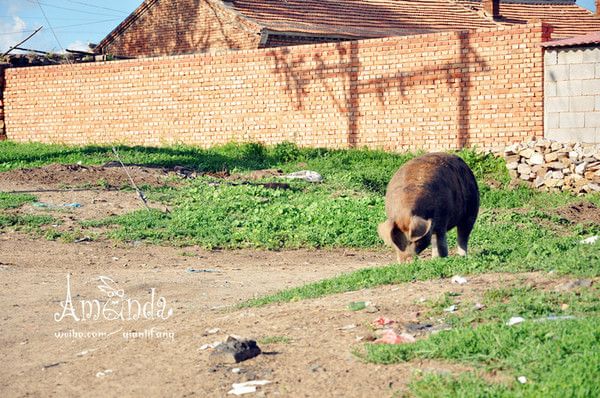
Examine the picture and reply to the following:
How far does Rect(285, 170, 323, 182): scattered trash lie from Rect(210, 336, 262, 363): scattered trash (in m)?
10.7

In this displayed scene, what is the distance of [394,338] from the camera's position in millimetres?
6426

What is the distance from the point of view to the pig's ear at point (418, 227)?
8.66 metres

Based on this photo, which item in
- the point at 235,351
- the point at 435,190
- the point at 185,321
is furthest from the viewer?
the point at 435,190

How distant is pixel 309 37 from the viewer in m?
26.3

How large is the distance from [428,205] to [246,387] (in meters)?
3.62

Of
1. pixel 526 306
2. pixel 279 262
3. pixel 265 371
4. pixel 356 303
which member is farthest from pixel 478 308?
pixel 279 262

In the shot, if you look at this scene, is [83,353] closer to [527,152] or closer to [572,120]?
[527,152]

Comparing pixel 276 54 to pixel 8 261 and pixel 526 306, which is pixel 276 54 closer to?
pixel 8 261

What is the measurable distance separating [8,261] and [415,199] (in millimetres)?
5696

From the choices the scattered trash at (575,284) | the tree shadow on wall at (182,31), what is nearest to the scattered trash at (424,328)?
the scattered trash at (575,284)

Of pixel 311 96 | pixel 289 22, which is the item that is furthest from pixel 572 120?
pixel 289 22

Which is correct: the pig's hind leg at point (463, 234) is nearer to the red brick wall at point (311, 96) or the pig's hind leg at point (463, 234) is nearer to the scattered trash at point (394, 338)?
the scattered trash at point (394, 338)

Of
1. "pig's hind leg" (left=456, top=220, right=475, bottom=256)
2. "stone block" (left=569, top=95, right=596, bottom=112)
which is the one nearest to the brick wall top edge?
"stone block" (left=569, top=95, right=596, bottom=112)

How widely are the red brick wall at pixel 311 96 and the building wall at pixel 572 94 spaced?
0.24 metres
